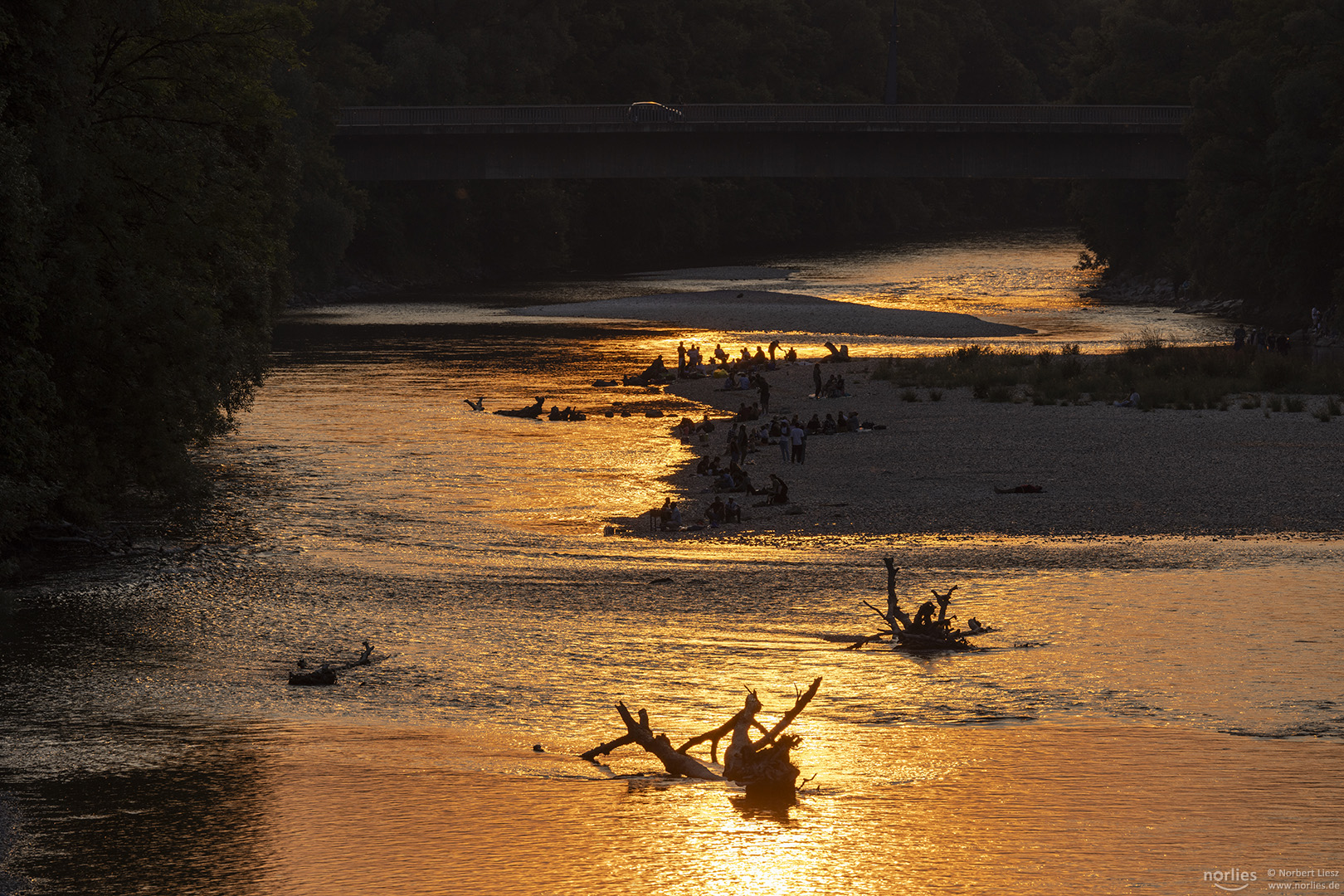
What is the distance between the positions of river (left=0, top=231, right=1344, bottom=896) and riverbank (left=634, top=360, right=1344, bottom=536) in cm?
164

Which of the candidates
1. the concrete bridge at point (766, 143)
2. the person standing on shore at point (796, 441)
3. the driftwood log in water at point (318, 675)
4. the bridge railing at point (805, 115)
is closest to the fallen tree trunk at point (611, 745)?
the driftwood log in water at point (318, 675)

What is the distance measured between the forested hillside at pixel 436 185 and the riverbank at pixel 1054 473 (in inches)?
524

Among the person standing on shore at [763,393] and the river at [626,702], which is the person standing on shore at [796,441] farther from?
the person standing on shore at [763,393]

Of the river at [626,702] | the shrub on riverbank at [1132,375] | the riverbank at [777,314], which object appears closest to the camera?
the river at [626,702]

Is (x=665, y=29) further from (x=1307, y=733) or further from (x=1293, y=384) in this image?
(x=1307, y=733)

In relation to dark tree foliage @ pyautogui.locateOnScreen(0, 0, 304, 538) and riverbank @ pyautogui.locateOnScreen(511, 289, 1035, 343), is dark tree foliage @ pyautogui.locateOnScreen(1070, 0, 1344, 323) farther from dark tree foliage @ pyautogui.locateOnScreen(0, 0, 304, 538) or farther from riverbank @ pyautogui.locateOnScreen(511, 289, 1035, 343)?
dark tree foliage @ pyautogui.locateOnScreen(0, 0, 304, 538)

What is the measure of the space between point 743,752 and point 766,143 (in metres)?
78.0

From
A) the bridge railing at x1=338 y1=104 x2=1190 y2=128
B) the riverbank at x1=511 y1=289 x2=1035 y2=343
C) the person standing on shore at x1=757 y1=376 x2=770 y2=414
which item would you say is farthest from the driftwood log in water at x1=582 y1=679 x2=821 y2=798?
the bridge railing at x1=338 y1=104 x2=1190 y2=128

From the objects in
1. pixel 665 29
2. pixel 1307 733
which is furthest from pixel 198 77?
pixel 665 29

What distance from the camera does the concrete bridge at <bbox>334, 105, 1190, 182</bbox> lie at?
88.3 metres

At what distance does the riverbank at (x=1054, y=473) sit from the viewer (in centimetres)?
3381

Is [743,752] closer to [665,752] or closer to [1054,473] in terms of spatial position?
[665,752]

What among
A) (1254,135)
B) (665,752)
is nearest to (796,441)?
(665,752)

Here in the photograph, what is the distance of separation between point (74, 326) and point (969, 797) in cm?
2034
